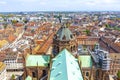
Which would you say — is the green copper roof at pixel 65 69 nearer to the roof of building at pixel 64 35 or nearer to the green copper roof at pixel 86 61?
the roof of building at pixel 64 35

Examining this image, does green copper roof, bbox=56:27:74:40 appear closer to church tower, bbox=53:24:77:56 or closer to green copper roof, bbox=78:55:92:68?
church tower, bbox=53:24:77:56

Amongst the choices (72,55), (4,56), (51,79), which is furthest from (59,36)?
(4,56)

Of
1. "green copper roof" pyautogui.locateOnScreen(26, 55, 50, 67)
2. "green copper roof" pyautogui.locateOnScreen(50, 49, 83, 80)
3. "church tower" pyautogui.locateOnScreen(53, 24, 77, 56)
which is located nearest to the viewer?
"green copper roof" pyautogui.locateOnScreen(50, 49, 83, 80)

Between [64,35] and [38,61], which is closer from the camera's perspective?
[64,35]

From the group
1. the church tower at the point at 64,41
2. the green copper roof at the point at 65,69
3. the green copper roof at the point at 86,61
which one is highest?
the church tower at the point at 64,41

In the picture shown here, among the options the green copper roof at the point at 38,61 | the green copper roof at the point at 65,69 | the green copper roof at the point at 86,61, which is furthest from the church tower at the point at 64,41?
the green copper roof at the point at 86,61

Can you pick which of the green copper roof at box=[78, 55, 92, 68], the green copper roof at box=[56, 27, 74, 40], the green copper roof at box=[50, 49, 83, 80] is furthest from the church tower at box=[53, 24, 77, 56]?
the green copper roof at box=[78, 55, 92, 68]

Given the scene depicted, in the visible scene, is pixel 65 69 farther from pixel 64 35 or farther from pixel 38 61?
pixel 38 61

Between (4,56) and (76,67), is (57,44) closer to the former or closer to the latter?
(76,67)

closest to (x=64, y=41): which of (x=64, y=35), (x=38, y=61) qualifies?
(x=64, y=35)

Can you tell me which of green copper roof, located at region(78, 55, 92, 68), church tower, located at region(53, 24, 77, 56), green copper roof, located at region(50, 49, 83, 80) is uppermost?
church tower, located at region(53, 24, 77, 56)
